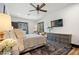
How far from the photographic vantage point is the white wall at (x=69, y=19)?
1.38 metres

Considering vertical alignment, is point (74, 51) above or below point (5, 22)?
below

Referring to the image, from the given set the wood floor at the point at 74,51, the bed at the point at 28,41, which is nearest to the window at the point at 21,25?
the bed at the point at 28,41

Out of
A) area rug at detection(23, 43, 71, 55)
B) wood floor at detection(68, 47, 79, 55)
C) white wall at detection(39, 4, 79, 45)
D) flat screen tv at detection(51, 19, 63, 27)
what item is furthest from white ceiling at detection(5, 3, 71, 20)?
wood floor at detection(68, 47, 79, 55)

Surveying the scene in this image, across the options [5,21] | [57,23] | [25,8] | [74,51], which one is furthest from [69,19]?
[5,21]

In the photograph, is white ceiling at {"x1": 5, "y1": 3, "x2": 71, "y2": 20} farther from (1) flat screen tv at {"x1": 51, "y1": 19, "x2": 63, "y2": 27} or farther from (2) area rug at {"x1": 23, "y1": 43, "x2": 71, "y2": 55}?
(2) area rug at {"x1": 23, "y1": 43, "x2": 71, "y2": 55}

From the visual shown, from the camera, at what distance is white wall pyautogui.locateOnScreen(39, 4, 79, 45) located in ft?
4.53

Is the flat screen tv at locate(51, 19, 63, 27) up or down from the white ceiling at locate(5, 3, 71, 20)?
down

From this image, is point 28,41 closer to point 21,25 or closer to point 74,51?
point 21,25

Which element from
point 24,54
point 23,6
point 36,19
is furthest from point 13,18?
point 24,54

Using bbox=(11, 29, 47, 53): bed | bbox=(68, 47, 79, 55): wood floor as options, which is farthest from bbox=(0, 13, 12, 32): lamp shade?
bbox=(68, 47, 79, 55): wood floor

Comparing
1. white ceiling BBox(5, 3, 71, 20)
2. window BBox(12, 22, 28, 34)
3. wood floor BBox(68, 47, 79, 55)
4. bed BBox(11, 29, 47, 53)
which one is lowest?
wood floor BBox(68, 47, 79, 55)

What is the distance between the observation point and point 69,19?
1436mm

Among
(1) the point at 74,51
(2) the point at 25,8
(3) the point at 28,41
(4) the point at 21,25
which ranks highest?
(2) the point at 25,8

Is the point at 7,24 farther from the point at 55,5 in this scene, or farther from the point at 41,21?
the point at 55,5
